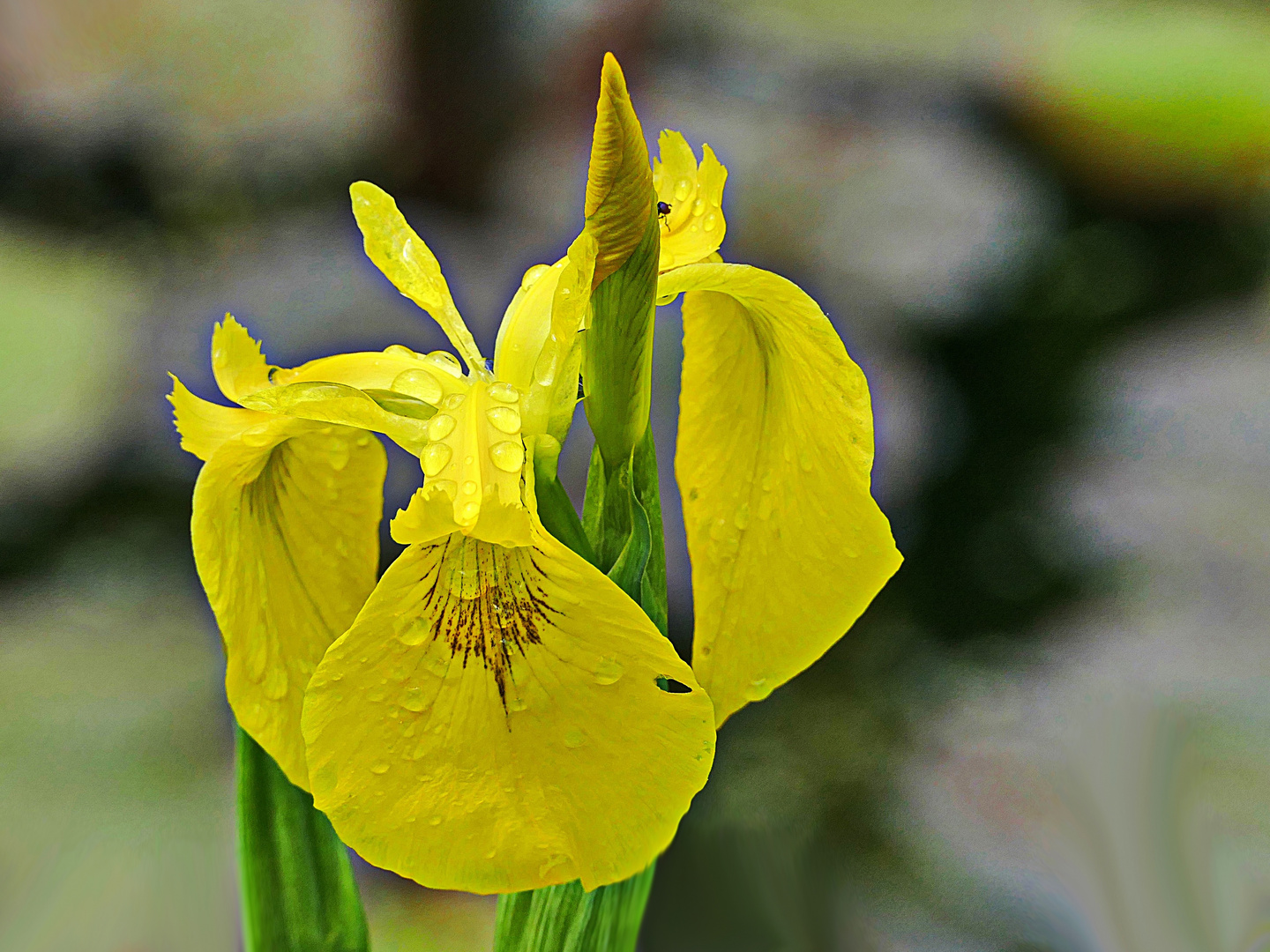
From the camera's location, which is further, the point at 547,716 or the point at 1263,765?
the point at 1263,765

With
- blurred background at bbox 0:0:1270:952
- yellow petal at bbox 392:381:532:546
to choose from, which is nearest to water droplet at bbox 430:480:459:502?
yellow petal at bbox 392:381:532:546

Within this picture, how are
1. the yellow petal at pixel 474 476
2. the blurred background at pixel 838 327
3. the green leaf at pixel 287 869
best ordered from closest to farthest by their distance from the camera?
1. the yellow petal at pixel 474 476
2. the green leaf at pixel 287 869
3. the blurred background at pixel 838 327

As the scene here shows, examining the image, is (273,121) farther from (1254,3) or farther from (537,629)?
(1254,3)

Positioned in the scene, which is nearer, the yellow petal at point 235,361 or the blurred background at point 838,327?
→ the yellow petal at point 235,361

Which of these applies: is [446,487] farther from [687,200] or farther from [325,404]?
[687,200]

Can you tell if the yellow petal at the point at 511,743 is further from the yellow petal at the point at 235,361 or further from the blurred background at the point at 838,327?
the blurred background at the point at 838,327

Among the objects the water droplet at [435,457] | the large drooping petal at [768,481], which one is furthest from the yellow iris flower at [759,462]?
the water droplet at [435,457]

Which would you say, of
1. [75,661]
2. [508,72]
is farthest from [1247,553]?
[75,661]
